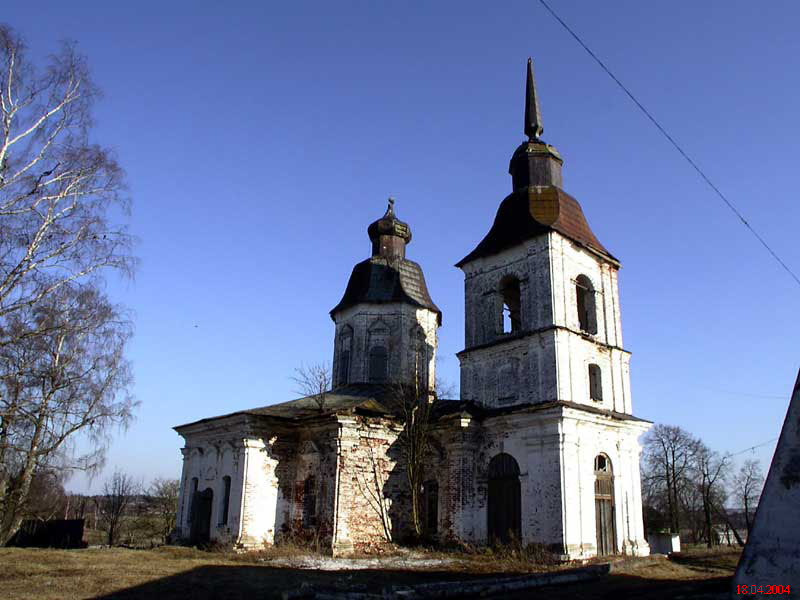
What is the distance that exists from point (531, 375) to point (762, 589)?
1376 centimetres

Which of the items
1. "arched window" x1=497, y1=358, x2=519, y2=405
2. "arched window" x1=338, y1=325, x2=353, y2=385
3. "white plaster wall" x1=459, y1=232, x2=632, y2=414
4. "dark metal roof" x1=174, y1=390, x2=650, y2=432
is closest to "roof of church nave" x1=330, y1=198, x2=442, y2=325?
Answer: "arched window" x1=338, y1=325, x2=353, y2=385

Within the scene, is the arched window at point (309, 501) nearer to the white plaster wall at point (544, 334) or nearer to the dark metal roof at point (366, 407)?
the dark metal roof at point (366, 407)

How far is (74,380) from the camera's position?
1980 centimetres

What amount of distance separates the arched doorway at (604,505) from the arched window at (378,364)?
8871 millimetres

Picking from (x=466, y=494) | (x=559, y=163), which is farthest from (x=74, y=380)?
(x=559, y=163)

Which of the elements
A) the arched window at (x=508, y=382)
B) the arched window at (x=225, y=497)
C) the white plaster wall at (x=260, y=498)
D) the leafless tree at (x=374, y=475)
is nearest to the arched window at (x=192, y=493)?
the arched window at (x=225, y=497)

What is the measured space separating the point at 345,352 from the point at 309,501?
6892 millimetres

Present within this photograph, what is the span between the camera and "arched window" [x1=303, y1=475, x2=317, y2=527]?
19.3 m

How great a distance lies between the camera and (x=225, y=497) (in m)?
20.3

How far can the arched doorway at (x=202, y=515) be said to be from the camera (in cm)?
2085

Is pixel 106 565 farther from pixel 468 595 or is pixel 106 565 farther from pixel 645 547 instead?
pixel 645 547

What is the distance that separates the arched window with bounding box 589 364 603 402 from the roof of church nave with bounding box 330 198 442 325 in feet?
25.8

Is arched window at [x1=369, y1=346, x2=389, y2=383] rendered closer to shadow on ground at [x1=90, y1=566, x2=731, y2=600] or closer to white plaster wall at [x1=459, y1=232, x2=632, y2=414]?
white plaster wall at [x1=459, y1=232, x2=632, y2=414]

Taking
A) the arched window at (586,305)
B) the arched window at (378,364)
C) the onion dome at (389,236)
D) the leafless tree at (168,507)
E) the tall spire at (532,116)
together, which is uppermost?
the tall spire at (532,116)
